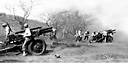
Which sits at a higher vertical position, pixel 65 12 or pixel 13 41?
pixel 65 12

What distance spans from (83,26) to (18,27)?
15.4 metres

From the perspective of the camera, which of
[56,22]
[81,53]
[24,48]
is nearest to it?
[24,48]

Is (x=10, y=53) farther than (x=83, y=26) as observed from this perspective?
No

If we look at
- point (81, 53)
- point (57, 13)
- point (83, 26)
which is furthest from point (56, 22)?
point (81, 53)

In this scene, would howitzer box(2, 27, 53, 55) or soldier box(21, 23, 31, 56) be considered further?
howitzer box(2, 27, 53, 55)

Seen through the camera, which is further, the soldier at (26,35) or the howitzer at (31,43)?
the howitzer at (31,43)

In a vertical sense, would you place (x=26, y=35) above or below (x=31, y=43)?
above

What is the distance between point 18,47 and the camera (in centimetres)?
1364

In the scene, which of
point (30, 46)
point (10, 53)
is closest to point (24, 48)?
point (30, 46)

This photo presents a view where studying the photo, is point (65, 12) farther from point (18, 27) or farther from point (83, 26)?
point (18, 27)

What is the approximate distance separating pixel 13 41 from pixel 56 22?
39.2 meters

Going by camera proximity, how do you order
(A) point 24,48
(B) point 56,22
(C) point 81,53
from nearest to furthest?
1. (A) point 24,48
2. (C) point 81,53
3. (B) point 56,22

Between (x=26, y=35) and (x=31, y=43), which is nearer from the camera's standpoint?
(x=26, y=35)

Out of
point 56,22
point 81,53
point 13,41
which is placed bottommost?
point 81,53
